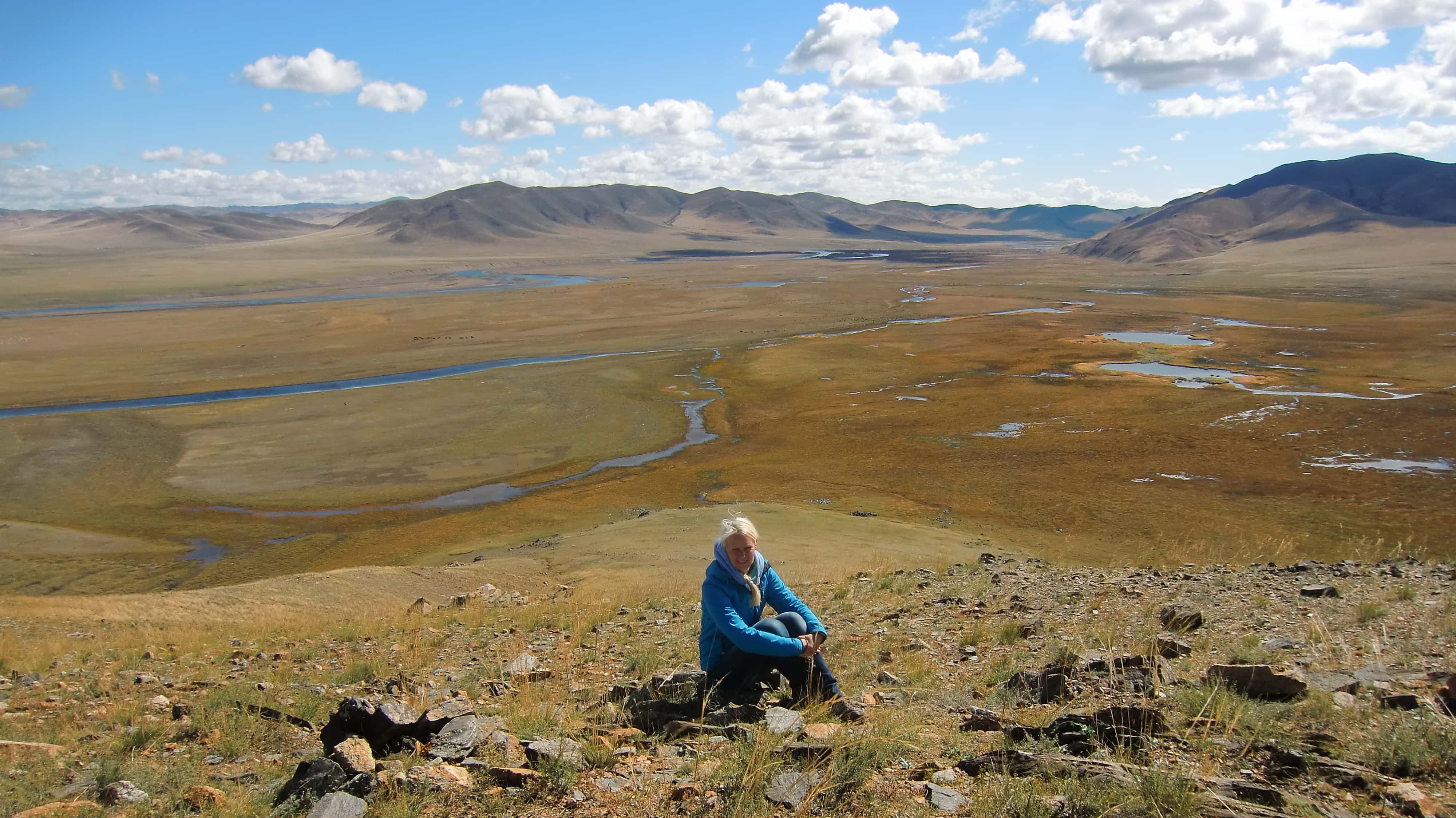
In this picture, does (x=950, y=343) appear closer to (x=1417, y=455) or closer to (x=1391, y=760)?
(x=1417, y=455)

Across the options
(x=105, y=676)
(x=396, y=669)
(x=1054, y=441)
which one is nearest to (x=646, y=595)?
(x=396, y=669)

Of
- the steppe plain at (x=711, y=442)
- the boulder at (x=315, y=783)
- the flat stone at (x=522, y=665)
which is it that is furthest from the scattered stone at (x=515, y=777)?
the steppe plain at (x=711, y=442)

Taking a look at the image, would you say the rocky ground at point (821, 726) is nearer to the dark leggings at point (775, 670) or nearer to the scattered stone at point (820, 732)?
the scattered stone at point (820, 732)

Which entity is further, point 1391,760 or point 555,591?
point 555,591

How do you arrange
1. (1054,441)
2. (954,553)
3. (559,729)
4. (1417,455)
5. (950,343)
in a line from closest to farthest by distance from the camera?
(559,729), (954,553), (1417,455), (1054,441), (950,343)

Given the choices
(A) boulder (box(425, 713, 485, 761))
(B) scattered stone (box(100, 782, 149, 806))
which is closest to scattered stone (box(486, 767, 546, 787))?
(A) boulder (box(425, 713, 485, 761))

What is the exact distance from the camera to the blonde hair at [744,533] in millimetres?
5480

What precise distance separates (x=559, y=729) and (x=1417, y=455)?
36.3m

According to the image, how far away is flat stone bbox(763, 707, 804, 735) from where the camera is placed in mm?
4848

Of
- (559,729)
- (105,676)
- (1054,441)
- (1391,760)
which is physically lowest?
(1054,441)

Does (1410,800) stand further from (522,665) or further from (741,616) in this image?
(522,665)

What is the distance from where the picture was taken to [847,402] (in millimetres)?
42906

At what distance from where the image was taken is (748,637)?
5348 mm

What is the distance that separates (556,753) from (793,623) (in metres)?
1.78
